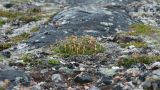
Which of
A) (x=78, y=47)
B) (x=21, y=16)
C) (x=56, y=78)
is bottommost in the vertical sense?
(x=21, y=16)

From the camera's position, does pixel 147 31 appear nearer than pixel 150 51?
No

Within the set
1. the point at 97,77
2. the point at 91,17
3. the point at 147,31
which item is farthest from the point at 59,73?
the point at 91,17

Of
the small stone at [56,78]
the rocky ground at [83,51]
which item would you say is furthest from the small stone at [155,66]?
the small stone at [56,78]

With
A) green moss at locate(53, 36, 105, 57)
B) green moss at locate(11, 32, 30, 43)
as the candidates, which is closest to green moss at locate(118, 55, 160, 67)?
green moss at locate(53, 36, 105, 57)

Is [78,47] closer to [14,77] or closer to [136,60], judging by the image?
[136,60]

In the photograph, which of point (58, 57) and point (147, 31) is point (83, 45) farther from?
point (147, 31)

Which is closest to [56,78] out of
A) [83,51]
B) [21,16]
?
[83,51]

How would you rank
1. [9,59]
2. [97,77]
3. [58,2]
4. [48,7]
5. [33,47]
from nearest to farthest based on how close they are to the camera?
[97,77]
[9,59]
[33,47]
[48,7]
[58,2]
